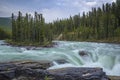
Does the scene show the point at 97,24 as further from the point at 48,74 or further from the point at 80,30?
the point at 48,74

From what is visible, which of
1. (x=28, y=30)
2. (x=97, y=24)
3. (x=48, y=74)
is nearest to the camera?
(x=48, y=74)

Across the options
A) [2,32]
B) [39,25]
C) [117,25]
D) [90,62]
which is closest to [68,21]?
[2,32]

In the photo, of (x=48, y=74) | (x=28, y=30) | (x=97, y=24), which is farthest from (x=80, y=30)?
(x=48, y=74)

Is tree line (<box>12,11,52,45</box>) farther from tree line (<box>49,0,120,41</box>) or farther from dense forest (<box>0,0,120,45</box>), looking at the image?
tree line (<box>49,0,120,41</box>)

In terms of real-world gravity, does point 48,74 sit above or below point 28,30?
below

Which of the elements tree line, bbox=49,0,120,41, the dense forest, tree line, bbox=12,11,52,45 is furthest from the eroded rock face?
tree line, bbox=49,0,120,41

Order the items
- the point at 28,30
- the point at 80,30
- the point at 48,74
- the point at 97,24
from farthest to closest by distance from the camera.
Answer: the point at 80,30 → the point at 97,24 → the point at 28,30 → the point at 48,74

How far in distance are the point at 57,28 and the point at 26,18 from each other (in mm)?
76957

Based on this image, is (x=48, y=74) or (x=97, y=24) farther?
(x=97, y=24)

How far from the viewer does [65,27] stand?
7185 inches

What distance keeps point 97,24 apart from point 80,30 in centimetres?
1750

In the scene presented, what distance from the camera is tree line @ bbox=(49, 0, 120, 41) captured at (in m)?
122

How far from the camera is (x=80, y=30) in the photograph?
154 m

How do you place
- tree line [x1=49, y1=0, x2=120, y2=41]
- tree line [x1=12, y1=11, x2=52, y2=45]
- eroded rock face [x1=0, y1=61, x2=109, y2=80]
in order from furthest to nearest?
tree line [x1=49, y1=0, x2=120, y2=41], tree line [x1=12, y1=11, x2=52, y2=45], eroded rock face [x1=0, y1=61, x2=109, y2=80]
